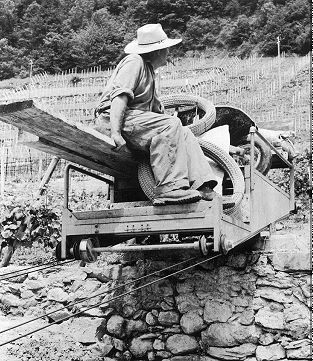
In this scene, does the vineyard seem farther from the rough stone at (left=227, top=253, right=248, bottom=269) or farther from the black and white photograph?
the rough stone at (left=227, top=253, right=248, bottom=269)

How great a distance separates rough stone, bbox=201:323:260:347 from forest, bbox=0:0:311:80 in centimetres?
5429

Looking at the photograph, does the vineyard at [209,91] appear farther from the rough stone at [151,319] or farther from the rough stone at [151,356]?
the rough stone at [151,356]

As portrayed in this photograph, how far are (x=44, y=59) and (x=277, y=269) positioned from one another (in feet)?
214

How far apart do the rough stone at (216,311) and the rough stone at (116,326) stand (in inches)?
36.2

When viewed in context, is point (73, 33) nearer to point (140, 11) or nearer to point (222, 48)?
point (140, 11)

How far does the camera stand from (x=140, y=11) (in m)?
76.9

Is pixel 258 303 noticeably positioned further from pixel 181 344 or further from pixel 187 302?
pixel 181 344

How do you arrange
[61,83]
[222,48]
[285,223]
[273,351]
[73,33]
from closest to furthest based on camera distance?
Answer: [273,351] < [285,223] < [61,83] < [222,48] < [73,33]

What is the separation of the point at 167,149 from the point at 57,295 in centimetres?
289

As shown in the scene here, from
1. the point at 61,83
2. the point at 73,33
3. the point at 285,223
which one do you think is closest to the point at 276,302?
the point at 285,223

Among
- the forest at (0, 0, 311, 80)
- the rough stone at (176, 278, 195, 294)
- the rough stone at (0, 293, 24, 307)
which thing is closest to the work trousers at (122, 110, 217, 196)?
the rough stone at (176, 278, 195, 294)

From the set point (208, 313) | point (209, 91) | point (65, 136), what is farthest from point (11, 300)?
point (209, 91)

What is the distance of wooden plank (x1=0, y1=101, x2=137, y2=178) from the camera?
4652 millimetres

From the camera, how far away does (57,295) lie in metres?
7.56
